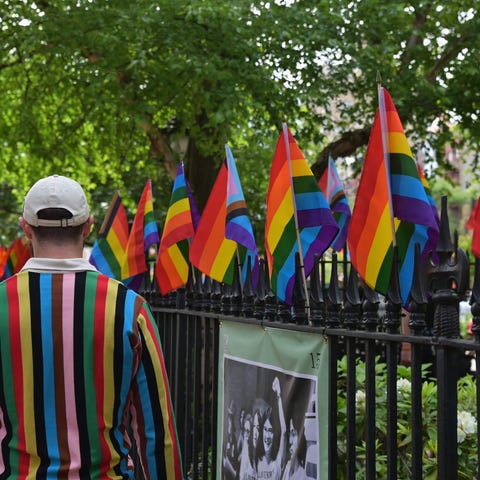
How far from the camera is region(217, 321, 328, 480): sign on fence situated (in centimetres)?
370

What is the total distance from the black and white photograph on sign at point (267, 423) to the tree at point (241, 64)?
5729 millimetres

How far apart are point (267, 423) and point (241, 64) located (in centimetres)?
684

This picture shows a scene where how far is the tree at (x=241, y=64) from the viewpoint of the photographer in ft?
33.7

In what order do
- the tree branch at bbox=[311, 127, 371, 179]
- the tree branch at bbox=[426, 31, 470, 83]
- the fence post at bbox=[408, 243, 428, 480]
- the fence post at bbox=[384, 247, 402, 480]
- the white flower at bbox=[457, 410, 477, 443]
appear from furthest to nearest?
the tree branch at bbox=[311, 127, 371, 179]
the tree branch at bbox=[426, 31, 470, 83]
the white flower at bbox=[457, 410, 477, 443]
the fence post at bbox=[384, 247, 402, 480]
the fence post at bbox=[408, 243, 428, 480]

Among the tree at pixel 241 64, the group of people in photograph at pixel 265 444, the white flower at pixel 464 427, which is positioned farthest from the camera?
the tree at pixel 241 64

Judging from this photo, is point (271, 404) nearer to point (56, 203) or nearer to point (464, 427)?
point (464, 427)

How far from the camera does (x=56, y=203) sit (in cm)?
272

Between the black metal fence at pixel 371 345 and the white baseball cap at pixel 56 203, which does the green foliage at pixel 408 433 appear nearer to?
the black metal fence at pixel 371 345

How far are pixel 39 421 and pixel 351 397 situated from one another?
4.27 ft

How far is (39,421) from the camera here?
268cm

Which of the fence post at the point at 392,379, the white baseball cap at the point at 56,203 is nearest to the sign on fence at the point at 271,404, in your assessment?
the fence post at the point at 392,379

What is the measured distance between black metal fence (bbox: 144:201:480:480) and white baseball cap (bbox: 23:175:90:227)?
112 cm

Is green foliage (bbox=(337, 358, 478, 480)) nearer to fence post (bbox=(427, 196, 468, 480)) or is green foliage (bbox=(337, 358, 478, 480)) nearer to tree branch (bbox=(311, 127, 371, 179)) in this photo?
fence post (bbox=(427, 196, 468, 480))

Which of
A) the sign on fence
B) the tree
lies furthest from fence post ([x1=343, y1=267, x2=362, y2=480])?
the tree
